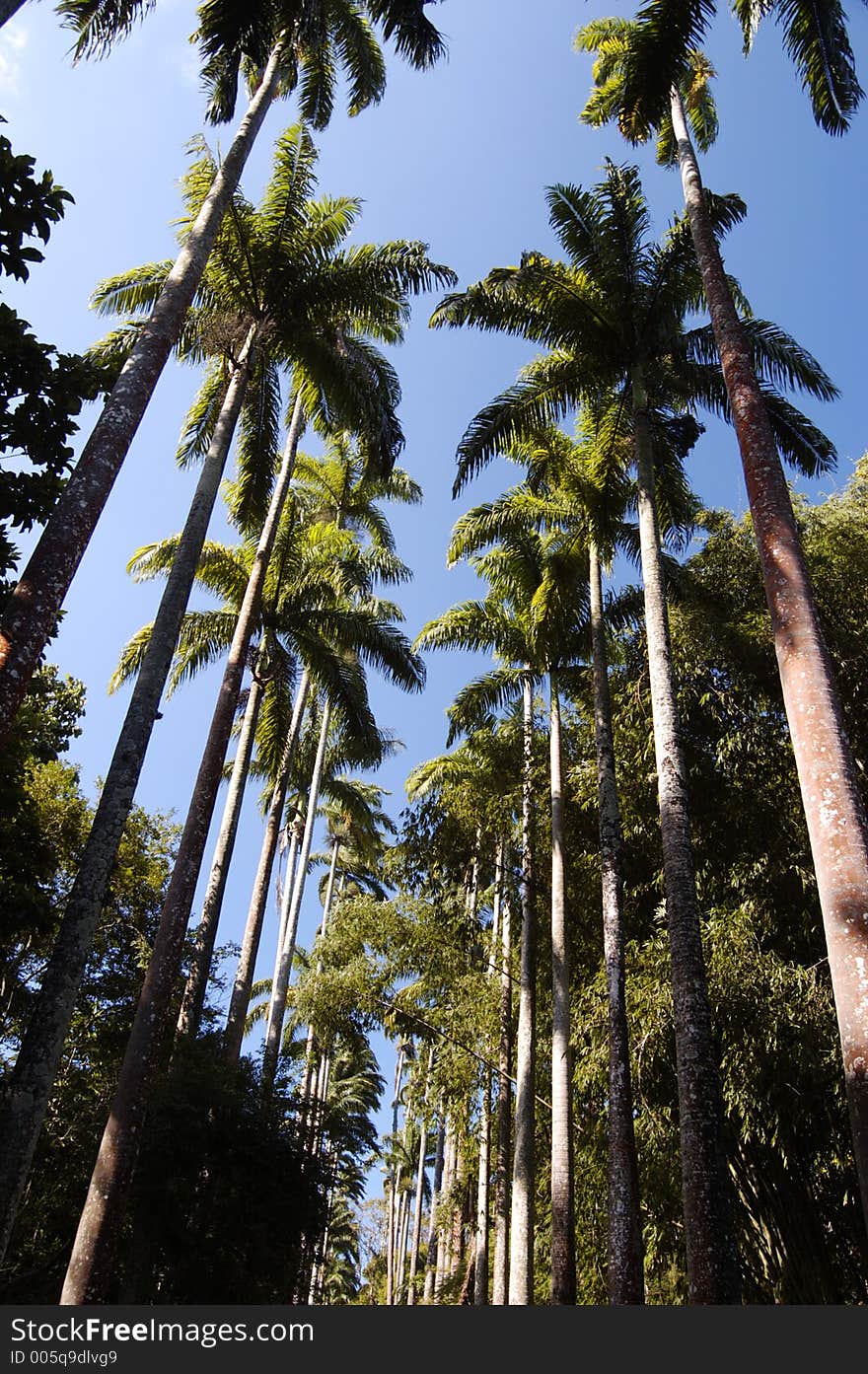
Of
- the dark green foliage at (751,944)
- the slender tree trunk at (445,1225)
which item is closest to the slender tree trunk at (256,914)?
the dark green foliage at (751,944)

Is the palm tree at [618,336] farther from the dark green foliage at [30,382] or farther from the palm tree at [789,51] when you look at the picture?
the dark green foliage at [30,382]

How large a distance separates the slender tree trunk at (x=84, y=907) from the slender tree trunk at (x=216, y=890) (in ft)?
16.7

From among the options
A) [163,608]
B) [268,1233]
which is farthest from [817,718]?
[268,1233]

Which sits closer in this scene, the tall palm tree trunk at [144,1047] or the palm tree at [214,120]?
the palm tree at [214,120]

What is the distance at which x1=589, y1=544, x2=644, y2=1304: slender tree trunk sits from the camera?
812 cm

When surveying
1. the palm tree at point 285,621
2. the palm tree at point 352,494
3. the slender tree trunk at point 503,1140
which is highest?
the palm tree at point 352,494

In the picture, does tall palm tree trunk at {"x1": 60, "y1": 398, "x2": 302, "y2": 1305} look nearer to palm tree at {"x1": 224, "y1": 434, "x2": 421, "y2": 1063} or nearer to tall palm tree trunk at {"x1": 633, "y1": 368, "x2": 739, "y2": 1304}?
tall palm tree trunk at {"x1": 633, "y1": 368, "x2": 739, "y2": 1304}

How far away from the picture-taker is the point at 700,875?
11.9m

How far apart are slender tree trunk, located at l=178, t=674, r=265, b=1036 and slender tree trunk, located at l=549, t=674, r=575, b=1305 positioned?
4984 mm

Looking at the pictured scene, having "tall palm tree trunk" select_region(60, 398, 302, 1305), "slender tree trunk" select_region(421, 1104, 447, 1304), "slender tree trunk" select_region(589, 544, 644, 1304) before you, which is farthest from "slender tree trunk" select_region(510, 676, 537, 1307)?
"slender tree trunk" select_region(421, 1104, 447, 1304)

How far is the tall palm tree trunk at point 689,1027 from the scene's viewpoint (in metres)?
6.02

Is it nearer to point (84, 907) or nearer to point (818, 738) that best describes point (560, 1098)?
point (84, 907)

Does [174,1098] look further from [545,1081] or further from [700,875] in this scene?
[545,1081]

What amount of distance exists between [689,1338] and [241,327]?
12.5m
